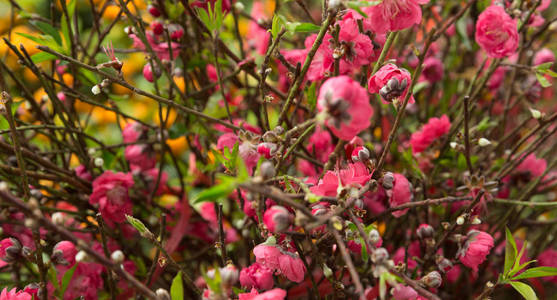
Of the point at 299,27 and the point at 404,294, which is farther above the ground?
the point at 299,27

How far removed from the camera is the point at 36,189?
694 millimetres

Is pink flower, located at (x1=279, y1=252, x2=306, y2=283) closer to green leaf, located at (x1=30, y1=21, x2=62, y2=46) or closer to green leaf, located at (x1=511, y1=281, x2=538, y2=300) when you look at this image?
green leaf, located at (x1=511, y1=281, x2=538, y2=300)

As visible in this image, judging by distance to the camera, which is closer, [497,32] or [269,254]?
[269,254]

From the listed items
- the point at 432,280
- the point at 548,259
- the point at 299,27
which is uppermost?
the point at 299,27

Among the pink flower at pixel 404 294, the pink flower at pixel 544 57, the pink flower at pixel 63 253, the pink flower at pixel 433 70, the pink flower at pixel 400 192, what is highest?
the pink flower at pixel 544 57

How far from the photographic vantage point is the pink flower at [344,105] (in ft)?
1.25

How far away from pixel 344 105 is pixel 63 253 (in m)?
0.38

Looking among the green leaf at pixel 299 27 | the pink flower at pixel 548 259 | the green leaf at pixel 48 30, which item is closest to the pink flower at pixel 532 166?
the pink flower at pixel 548 259

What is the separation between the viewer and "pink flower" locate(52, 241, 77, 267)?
541mm

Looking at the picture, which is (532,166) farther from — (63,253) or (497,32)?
(63,253)

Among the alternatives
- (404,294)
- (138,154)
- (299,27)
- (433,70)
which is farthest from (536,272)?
(138,154)

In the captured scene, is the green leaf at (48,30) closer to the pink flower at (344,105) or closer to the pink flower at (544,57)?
the pink flower at (344,105)

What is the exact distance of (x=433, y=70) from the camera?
0.90 meters

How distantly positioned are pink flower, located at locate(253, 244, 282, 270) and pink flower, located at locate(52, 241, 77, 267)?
0.23 meters
